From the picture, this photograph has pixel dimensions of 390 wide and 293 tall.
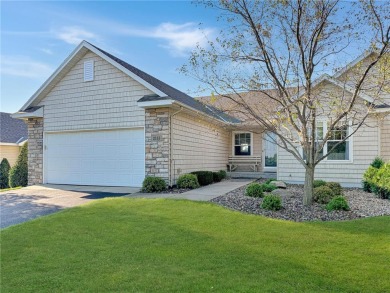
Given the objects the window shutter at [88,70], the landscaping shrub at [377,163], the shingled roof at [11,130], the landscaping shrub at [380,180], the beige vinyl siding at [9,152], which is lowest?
the landscaping shrub at [380,180]

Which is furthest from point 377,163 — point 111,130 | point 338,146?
point 111,130

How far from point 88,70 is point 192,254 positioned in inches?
419

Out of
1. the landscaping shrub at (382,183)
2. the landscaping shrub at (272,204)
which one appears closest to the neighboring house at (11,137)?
the landscaping shrub at (272,204)

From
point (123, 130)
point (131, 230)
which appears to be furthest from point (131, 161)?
point (131, 230)

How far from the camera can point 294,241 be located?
4.91 m

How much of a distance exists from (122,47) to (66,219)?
9.38 metres

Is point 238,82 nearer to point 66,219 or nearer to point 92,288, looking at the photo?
point 66,219

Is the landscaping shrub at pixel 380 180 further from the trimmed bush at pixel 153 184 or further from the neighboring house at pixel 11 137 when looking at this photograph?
the neighboring house at pixel 11 137

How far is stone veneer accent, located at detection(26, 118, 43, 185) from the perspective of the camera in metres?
13.5

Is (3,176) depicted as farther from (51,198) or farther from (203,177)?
(203,177)

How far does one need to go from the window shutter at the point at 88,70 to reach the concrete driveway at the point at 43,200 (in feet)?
15.4

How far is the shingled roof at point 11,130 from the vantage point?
825 inches

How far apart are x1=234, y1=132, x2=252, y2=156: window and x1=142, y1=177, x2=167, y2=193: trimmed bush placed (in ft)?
29.9

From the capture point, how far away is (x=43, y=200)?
919 cm
